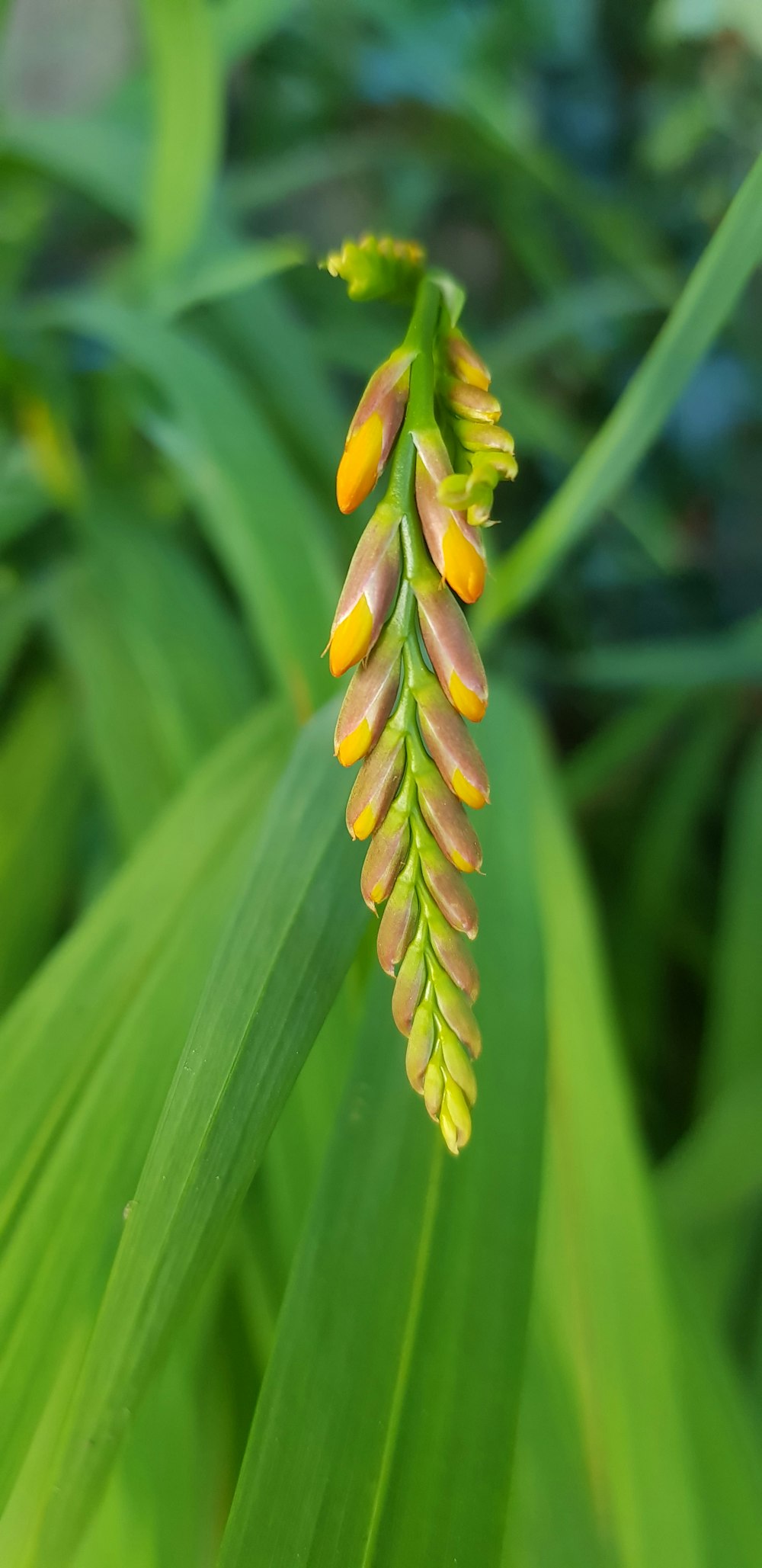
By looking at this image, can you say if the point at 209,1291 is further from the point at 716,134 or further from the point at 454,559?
the point at 716,134

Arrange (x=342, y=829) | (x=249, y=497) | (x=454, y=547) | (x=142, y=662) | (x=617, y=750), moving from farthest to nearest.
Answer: (x=617, y=750), (x=142, y=662), (x=249, y=497), (x=342, y=829), (x=454, y=547)

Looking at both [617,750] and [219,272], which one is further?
[617,750]

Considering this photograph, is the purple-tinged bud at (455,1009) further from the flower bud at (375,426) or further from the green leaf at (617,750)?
the green leaf at (617,750)

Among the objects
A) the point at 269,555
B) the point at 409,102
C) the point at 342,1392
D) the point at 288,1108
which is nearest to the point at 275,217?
the point at 409,102

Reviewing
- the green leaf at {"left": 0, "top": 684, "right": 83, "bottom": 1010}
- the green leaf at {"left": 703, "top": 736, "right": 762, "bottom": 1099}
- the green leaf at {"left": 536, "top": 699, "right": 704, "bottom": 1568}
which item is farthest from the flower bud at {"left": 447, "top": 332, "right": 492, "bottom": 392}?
the green leaf at {"left": 703, "top": 736, "right": 762, "bottom": 1099}

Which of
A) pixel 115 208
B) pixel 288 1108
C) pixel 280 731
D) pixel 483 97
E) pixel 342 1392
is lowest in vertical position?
pixel 342 1392

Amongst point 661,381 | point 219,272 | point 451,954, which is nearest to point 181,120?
point 219,272

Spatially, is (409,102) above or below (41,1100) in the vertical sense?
above

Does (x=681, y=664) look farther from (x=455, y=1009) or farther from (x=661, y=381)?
(x=455, y=1009)

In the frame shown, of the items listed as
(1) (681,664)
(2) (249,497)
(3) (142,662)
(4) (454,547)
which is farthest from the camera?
(1) (681,664)
